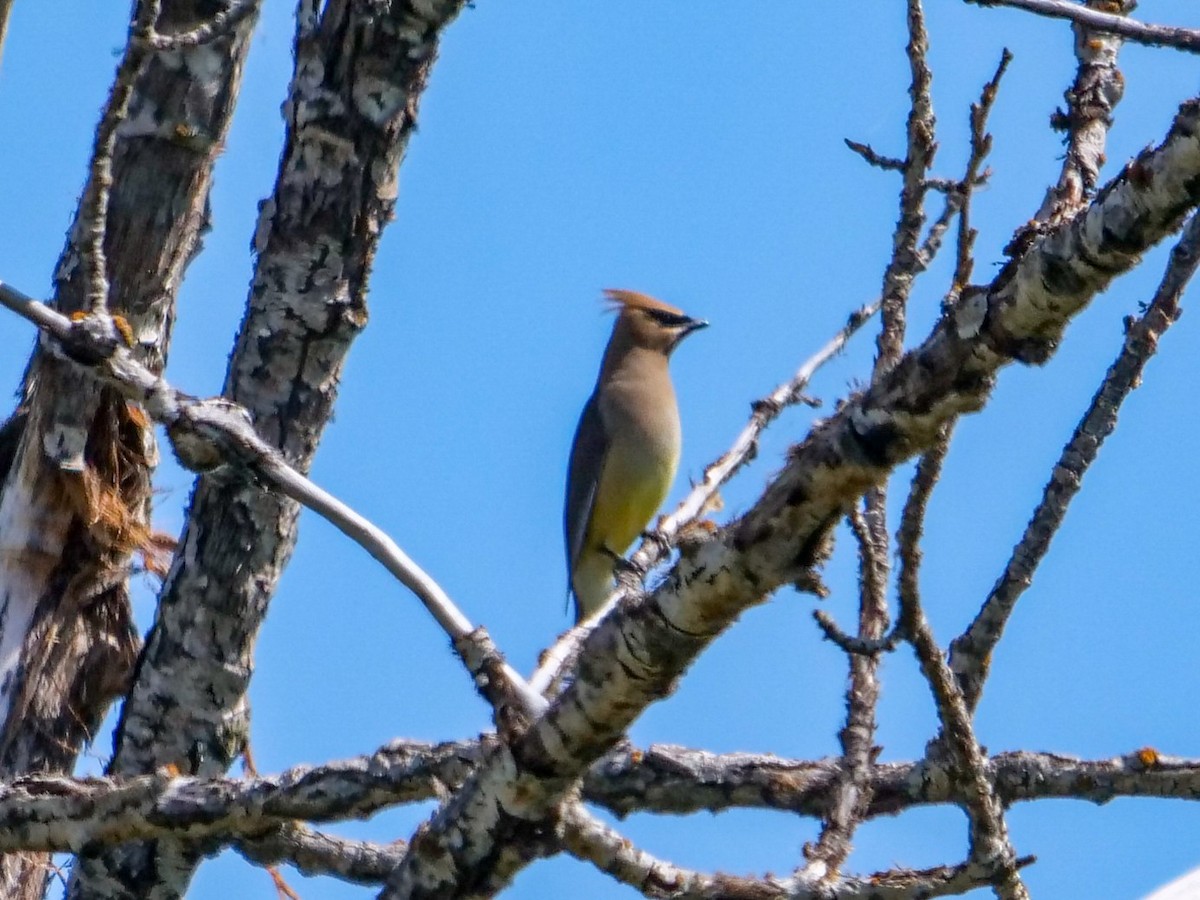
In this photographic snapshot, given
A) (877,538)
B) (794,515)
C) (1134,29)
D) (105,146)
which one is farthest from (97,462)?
(1134,29)

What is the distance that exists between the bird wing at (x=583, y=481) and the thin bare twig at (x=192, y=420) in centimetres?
501

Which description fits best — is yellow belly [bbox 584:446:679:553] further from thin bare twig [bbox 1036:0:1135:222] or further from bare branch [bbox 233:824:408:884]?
thin bare twig [bbox 1036:0:1135:222]

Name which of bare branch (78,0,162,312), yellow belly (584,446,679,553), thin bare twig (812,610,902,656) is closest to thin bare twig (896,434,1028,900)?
thin bare twig (812,610,902,656)

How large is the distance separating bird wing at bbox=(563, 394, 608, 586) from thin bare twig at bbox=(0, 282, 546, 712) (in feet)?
16.5

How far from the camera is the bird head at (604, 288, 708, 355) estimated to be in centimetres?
870

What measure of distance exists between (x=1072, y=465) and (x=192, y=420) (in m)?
1.60

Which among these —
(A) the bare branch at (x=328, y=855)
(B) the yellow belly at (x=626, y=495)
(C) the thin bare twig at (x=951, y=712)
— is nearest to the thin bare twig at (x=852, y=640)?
(C) the thin bare twig at (x=951, y=712)

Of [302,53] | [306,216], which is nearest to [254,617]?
[306,216]

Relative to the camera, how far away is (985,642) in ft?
10.9

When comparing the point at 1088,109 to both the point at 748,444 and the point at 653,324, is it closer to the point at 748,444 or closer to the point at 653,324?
the point at 748,444

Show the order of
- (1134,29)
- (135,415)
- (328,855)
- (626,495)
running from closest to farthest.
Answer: (1134,29), (328,855), (135,415), (626,495)

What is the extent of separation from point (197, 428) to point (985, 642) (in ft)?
4.89

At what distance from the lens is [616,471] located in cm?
807

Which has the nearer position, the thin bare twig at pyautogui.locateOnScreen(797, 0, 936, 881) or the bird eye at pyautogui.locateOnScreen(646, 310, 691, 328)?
the thin bare twig at pyautogui.locateOnScreen(797, 0, 936, 881)
